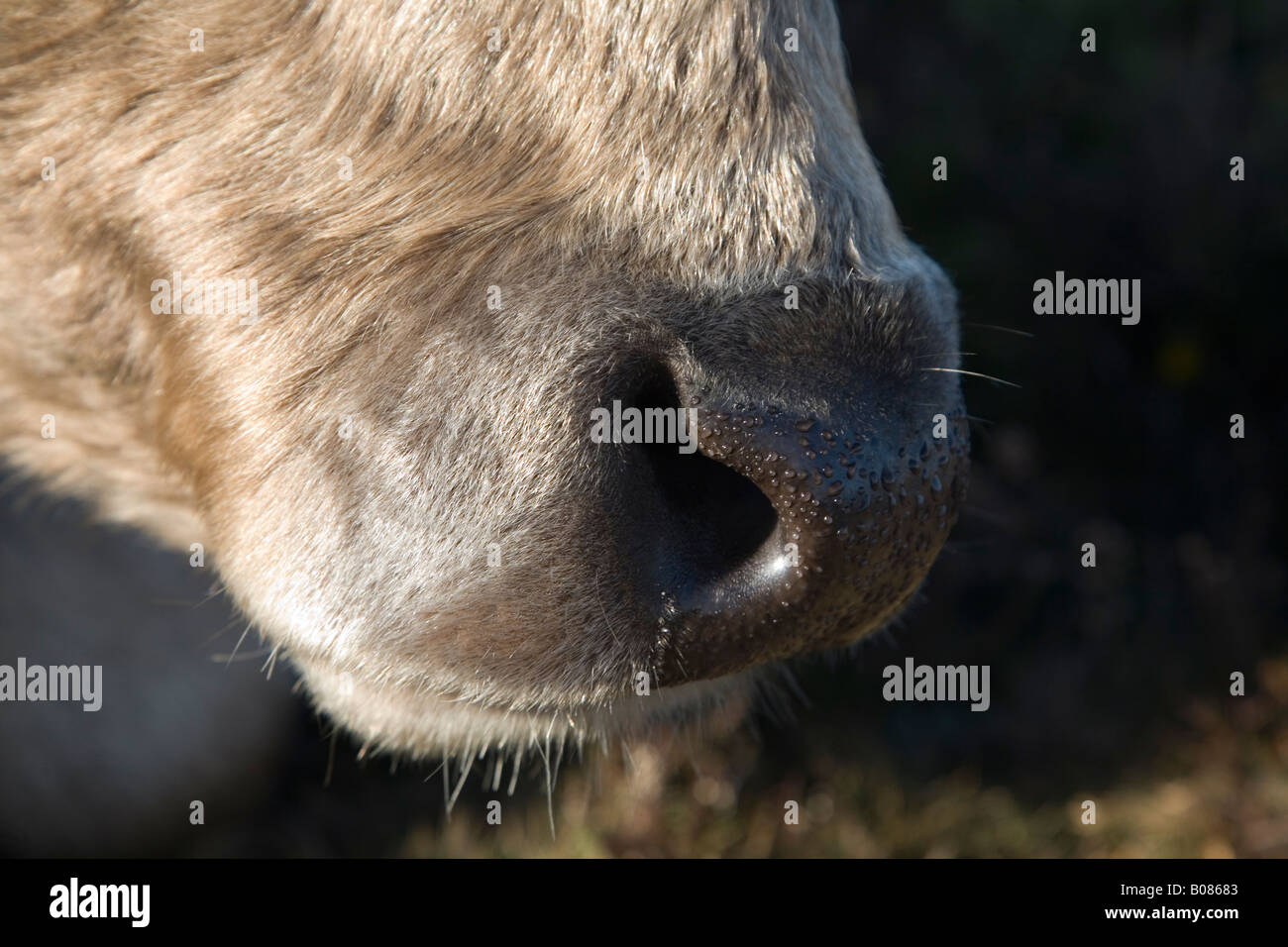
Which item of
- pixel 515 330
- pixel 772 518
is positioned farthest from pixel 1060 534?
pixel 515 330

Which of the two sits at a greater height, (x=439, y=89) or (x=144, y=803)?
(x=439, y=89)

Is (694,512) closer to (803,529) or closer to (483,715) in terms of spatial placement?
(803,529)

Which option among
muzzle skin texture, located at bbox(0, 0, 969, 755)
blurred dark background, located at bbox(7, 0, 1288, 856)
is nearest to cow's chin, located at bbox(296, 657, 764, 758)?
muzzle skin texture, located at bbox(0, 0, 969, 755)

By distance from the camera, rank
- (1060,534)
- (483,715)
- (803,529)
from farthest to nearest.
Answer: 1. (1060,534)
2. (483,715)
3. (803,529)

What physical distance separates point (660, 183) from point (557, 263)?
165 mm

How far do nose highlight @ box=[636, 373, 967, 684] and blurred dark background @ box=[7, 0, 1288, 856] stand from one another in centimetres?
221

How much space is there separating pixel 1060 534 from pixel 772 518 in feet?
10.5

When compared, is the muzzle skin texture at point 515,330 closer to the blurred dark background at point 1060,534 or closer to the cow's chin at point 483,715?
the cow's chin at point 483,715

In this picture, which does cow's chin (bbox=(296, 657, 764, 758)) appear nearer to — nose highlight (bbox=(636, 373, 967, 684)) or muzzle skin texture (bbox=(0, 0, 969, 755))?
muzzle skin texture (bbox=(0, 0, 969, 755))

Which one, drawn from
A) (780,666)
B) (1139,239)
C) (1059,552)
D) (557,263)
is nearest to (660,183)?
(557,263)

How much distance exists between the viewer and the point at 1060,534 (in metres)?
4.41

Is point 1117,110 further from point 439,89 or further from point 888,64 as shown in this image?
point 439,89

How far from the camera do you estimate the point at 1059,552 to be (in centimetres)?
440

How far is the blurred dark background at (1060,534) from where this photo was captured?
3.69 meters
